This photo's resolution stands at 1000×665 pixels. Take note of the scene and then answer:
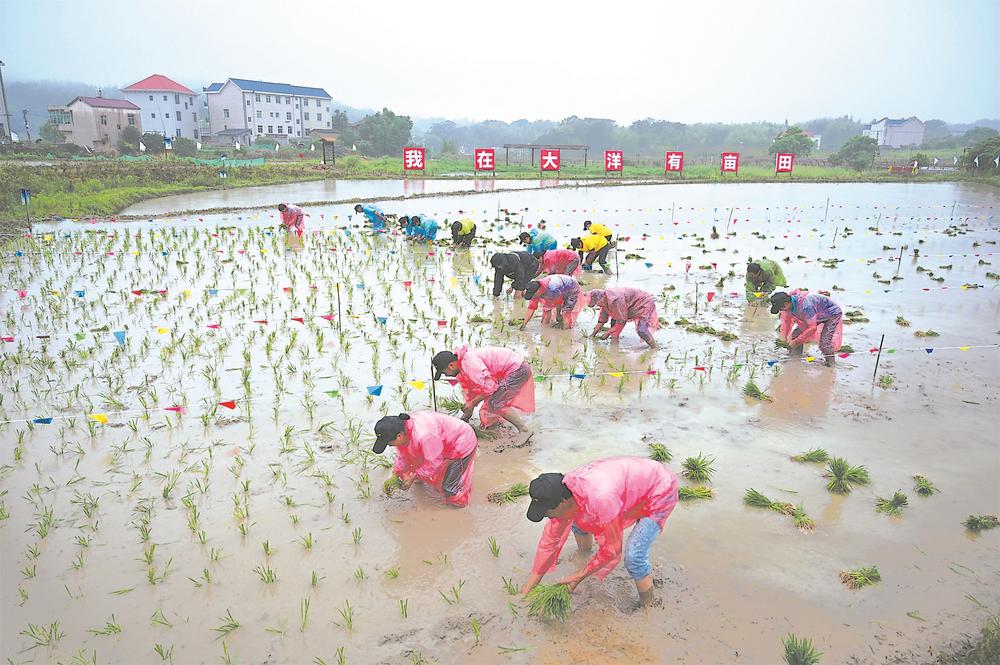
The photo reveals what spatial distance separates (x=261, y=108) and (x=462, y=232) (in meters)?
62.5

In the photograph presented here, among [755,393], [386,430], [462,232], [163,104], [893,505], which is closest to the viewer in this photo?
[386,430]

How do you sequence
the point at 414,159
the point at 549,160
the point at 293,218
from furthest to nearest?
the point at 549,160
the point at 414,159
the point at 293,218

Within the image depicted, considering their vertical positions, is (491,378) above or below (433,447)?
above

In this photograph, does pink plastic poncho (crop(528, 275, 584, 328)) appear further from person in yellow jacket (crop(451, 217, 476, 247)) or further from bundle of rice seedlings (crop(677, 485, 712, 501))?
person in yellow jacket (crop(451, 217, 476, 247))

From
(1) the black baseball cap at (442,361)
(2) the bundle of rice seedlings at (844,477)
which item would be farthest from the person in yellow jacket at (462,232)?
(2) the bundle of rice seedlings at (844,477)

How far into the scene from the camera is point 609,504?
3523mm

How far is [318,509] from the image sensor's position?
4.81 metres

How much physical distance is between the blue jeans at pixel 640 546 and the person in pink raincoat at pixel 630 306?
4.62 m

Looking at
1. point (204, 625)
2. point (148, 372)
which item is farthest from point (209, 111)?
point (204, 625)

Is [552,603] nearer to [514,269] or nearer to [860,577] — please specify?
[860,577]

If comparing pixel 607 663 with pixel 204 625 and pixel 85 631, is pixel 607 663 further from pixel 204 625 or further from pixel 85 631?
pixel 85 631

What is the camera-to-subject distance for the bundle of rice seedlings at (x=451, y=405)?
6379mm

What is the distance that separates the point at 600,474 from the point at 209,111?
77026 mm

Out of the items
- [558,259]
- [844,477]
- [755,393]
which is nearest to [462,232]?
[558,259]
